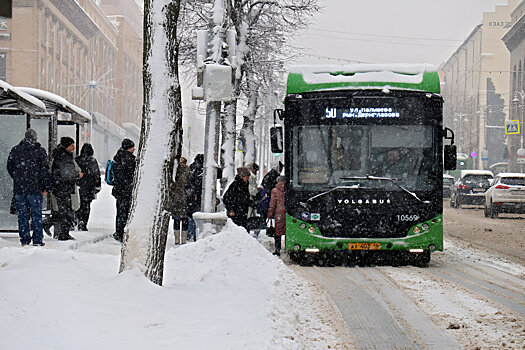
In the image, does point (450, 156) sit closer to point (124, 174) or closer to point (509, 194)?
point (124, 174)

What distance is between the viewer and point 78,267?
24.8 ft

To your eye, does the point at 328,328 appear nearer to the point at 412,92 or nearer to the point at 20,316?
the point at 20,316

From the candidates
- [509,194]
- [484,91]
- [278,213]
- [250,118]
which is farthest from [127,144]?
[484,91]

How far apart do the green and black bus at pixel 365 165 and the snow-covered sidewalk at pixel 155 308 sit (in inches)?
89.2

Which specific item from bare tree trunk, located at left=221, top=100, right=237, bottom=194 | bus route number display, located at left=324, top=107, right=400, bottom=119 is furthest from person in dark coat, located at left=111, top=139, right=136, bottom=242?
bare tree trunk, located at left=221, top=100, right=237, bottom=194

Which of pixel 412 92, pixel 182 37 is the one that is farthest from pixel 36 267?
pixel 182 37

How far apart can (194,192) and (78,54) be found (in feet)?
200

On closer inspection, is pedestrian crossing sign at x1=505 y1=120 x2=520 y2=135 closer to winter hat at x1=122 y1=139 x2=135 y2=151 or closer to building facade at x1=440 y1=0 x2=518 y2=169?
building facade at x1=440 y1=0 x2=518 y2=169

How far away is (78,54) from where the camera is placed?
236 ft

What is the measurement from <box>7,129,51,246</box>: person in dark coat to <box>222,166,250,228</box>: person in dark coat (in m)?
3.72

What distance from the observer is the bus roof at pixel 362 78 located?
11.7m

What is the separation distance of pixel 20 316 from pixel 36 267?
1.93 metres

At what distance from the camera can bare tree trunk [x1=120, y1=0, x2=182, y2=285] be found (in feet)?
23.1

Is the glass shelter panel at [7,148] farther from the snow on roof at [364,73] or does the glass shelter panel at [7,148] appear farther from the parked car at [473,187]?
the parked car at [473,187]
